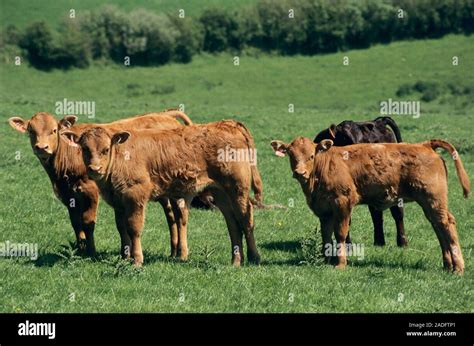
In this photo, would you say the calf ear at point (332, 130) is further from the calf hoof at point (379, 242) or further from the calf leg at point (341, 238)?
the calf leg at point (341, 238)

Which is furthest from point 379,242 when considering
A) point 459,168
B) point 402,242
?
point 459,168

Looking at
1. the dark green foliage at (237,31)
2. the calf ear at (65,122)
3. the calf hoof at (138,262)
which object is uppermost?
the dark green foliage at (237,31)

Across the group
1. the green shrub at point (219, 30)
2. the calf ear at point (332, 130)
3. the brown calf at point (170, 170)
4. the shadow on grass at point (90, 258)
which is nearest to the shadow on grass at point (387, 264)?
the brown calf at point (170, 170)

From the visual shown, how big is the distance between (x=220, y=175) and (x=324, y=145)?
1.82 meters

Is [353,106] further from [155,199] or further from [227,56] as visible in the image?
[155,199]

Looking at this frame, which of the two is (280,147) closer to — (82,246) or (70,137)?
(70,137)

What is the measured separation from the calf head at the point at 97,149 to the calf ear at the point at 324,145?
3195 mm

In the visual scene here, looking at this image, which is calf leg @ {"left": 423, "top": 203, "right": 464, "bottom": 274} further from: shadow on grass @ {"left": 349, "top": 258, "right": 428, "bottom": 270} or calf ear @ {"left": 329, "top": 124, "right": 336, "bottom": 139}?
calf ear @ {"left": 329, "top": 124, "right": 336, "bottom": 139}

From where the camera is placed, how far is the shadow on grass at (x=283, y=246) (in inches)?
591

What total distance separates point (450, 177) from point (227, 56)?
54.2 metres

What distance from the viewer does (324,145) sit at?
44.0 ft

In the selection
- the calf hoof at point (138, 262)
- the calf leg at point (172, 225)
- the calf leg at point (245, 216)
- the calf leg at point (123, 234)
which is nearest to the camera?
the calf hoof at point (138, 262)

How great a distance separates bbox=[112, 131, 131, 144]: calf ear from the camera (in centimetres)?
1283

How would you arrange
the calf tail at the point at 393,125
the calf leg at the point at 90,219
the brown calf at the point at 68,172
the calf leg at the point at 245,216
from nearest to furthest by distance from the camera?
1. the calf leg at the point at 245,216
2. the brown calf at the point at 68,172
3. the calf leg at the point at 90,219
4. the calf tail at the point at 393,125
